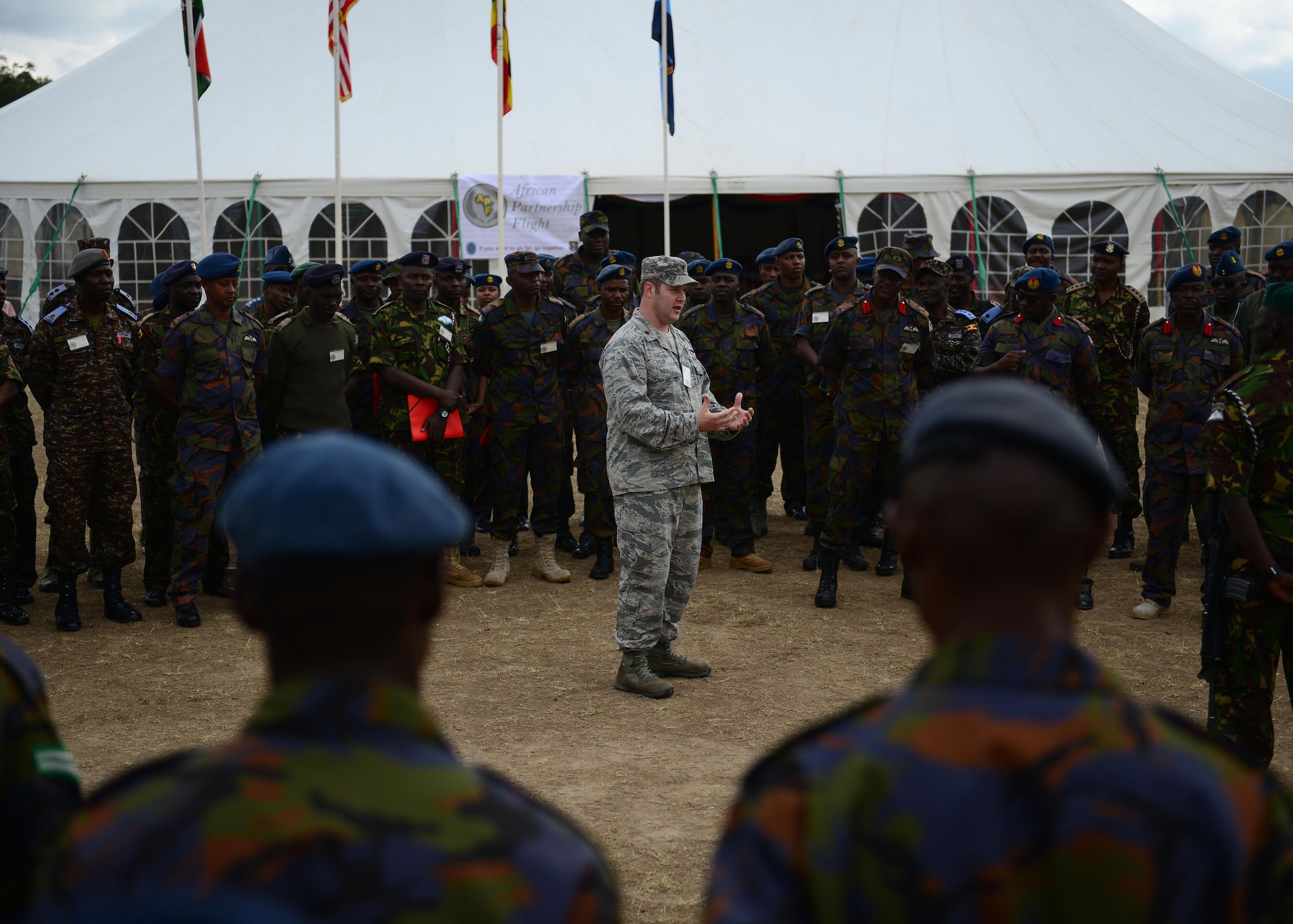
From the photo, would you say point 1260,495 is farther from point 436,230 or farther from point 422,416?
point 436,230

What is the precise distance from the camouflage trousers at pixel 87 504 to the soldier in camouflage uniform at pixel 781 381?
4531mm

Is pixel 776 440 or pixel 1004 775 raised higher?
pixel 1004 775

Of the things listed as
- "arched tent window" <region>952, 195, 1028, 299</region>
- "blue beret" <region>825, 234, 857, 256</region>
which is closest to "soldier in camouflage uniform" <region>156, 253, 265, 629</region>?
"blue beret" <region>825, 234, 857, 256</region>

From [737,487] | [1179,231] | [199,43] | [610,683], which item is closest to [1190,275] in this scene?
[737,487]

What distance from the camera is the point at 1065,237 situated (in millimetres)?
16562

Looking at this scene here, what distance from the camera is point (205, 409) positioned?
21.7 ft

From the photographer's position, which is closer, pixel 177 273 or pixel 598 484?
pixel 177 273

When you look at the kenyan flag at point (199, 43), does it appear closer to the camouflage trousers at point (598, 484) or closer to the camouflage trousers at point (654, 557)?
the camouflage trousers at point (598, 484)

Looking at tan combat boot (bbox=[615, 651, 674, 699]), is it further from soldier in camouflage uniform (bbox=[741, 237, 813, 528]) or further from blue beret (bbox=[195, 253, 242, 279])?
soldier in camouflage uniform (bbox=[741, 237, 813, 528])

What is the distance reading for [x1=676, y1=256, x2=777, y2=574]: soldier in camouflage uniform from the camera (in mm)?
8172

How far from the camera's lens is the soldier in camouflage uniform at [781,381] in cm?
904

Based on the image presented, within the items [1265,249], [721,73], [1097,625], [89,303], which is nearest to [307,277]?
[89,303]

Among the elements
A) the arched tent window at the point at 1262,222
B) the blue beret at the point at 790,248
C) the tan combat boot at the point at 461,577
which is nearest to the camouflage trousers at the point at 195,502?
the tan combat boot at the point at 461,577

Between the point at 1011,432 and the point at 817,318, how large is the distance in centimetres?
732
